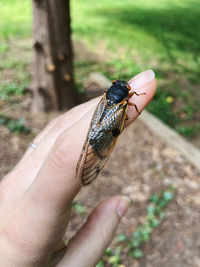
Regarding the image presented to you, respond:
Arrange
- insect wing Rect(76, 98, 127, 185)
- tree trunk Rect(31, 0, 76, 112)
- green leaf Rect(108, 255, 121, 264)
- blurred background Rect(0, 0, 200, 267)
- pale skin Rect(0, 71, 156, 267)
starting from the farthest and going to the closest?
tree trunk Rect(31, 0, 76, 112) < blurred background Rect(0, 0, 200, 267) < green leaf Rect(108, 255, 121, 264) < insect wing Rect(76, 98, 127, 185) < pale skin Rect(0, 71, 156, 267)

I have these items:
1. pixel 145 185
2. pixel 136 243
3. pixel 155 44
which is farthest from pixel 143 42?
pixel 136 243

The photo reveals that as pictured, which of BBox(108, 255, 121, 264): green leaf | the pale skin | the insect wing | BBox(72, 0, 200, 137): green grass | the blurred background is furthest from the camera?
BBox(72, 0, 200, 137): green grass

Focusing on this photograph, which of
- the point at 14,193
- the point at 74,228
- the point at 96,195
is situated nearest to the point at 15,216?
the point at 14,193

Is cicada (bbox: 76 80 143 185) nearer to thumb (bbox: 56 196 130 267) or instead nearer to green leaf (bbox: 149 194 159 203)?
thumb (bbox: 56 196 130 267)

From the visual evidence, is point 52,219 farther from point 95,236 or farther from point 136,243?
point 136,243

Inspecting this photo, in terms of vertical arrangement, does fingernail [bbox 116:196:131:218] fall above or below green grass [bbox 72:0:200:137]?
above

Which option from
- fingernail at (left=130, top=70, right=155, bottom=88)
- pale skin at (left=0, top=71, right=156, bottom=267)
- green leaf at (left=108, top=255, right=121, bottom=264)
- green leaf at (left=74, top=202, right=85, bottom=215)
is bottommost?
green leaf at (left=108, top=255, right=121, bottom=264)

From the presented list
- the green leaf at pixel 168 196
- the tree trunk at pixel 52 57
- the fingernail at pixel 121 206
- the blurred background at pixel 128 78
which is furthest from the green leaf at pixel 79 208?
the tree trunk at pixel 52 57

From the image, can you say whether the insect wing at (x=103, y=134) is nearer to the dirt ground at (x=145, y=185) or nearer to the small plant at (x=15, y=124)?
the dirt ground at (x=145, y=185)

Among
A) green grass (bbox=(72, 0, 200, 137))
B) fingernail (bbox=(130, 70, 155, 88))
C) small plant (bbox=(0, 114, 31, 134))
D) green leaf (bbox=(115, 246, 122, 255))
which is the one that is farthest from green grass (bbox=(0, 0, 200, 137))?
fingernail (bbox=(130, 70, 155, 88))
